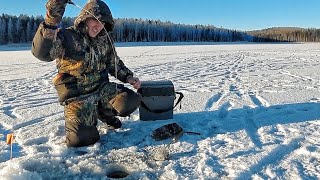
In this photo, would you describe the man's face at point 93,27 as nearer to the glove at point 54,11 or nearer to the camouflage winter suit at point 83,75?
the camouflage winter suit at point 83,75

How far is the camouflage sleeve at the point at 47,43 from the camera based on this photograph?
348cm

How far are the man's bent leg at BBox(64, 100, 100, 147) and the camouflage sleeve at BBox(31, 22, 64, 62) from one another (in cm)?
61

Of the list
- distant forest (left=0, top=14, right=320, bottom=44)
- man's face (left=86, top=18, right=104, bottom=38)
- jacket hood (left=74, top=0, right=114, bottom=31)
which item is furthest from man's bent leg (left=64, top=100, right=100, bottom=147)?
distant forest (left=0, top=14, right=320, bottom=44)

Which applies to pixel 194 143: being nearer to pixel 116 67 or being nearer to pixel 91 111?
pixel 91 111

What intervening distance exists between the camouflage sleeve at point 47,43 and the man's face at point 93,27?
1.25 feet

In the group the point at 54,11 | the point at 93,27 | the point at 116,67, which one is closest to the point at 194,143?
the point at 116,67

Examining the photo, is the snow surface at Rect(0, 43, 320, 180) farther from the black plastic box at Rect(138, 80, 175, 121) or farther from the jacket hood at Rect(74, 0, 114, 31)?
the jacket hood at Rect(74, 0, 114, 31)

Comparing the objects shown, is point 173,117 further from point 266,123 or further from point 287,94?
point 287,94

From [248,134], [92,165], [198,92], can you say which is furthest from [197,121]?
[198,92]

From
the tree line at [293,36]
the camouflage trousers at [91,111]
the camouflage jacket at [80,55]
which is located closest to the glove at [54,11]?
the camouflage jacket at [80,55]

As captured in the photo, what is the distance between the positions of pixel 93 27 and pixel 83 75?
0.55 meters

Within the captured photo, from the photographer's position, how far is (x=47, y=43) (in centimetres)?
356

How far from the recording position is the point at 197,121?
4.92 metres

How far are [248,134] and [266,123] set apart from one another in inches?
23.4
